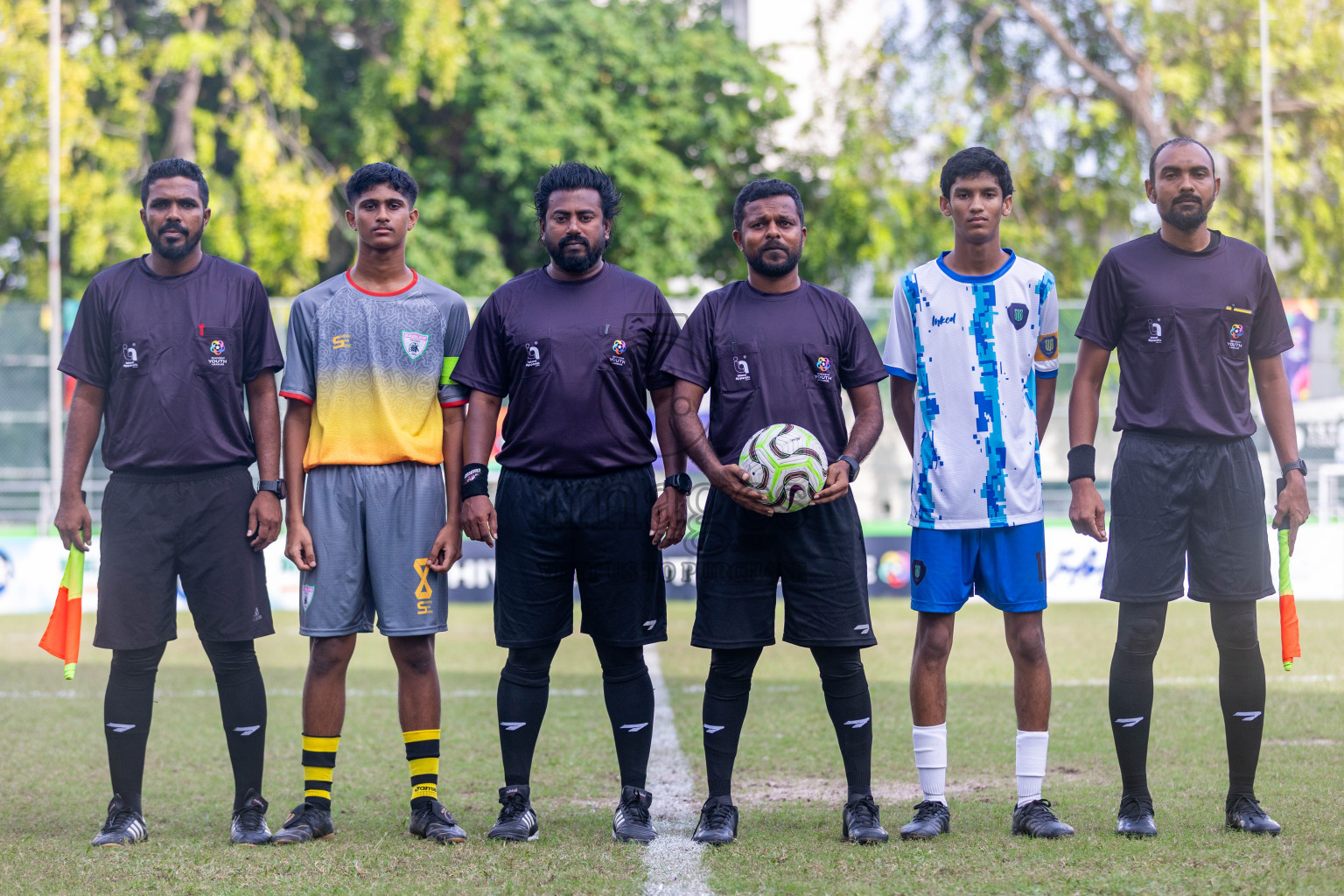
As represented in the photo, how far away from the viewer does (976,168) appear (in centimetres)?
472

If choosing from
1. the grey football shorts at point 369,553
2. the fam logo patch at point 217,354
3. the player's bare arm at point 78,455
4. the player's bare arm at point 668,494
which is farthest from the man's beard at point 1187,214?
the player's bare arm at point 78,455

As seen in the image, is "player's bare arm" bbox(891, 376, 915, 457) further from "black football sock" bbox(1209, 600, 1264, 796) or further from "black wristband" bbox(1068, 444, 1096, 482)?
"black football sock" bbox(1209, 600, 1264, 796)

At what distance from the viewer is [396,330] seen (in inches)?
189

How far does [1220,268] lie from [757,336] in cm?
165

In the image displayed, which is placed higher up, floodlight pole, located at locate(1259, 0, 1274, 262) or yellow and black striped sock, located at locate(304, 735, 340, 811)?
floodlight pole, located at locate(1259, 0, 1274, 262)

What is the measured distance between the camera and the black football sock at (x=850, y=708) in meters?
4.61

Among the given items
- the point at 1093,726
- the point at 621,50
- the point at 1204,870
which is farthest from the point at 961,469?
the point at 621,50

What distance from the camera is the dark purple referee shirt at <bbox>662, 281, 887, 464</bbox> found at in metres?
4.63

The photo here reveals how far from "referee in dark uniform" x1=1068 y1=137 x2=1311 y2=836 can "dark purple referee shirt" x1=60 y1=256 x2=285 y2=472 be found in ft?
9.85

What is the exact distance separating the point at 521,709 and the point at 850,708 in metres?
1.16

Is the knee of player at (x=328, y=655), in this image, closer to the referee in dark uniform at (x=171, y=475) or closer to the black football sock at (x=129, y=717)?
the referee in dark uniform at (x=171, y=475)

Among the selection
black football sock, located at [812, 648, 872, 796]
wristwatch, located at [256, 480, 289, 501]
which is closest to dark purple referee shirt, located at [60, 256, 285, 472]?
wristwatch, located at [256, 480, 289, 501]

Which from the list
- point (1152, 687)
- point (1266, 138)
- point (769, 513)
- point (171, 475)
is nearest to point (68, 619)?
point (171, 475)

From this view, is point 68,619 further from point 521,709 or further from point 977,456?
point 977,456
